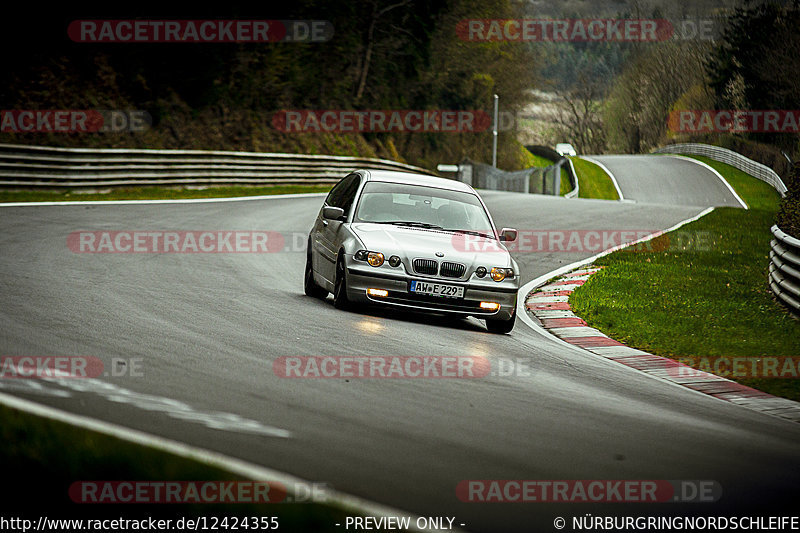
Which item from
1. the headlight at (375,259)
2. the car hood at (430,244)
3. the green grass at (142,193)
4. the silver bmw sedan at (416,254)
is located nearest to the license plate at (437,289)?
the silver bmw sedan at (416,254)

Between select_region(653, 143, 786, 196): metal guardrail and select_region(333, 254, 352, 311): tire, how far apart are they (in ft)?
126

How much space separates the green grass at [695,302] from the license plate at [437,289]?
196 centimetres

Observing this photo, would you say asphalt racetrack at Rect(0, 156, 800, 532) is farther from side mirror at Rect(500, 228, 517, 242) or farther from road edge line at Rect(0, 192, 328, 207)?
road edge line at Rect(0, 192, 328, 207)

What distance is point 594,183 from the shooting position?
62.1m

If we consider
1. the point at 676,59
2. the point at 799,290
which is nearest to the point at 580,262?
the point at 799,290

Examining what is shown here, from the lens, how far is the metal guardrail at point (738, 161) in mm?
56159

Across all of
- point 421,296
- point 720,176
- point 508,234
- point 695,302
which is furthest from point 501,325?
point 720,176

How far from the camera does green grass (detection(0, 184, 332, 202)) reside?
23.3 metres

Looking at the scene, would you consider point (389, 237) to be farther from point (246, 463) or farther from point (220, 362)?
point (246, 463)

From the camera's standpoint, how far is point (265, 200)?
95.6 feet

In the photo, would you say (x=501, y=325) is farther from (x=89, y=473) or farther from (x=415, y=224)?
(x=89, y=473)

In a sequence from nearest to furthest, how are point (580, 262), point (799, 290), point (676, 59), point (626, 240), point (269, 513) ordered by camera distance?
point (269, 513)
point (799, 290)
point (580, 262)
point (626, 240)
point (676, 59)

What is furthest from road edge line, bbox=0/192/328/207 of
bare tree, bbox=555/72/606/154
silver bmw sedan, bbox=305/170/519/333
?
bare tree, bbox=555/72/606/154

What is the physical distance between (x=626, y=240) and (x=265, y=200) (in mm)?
11889
